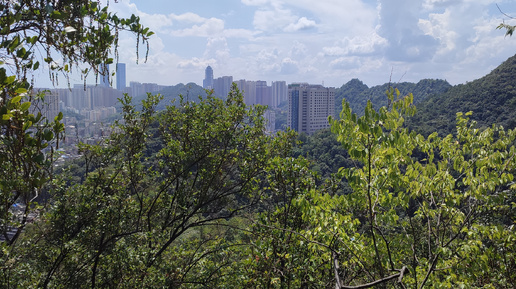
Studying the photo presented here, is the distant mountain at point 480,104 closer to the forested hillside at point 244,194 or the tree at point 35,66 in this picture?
the forested hillside at point 244,194

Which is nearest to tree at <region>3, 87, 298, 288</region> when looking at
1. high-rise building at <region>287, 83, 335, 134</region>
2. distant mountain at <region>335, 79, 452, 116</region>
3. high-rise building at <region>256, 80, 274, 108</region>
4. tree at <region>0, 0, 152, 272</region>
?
tree at <region>0, 0, 152, 272</region>

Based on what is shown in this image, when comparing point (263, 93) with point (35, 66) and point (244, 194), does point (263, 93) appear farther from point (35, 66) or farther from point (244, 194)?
point (35, 66)

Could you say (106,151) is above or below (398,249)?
above

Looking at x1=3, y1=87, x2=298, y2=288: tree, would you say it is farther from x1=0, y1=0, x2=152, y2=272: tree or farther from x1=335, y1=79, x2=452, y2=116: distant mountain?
x1=335, y1=79, x2=452, y2=116: distant mountain

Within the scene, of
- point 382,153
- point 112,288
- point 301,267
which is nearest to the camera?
point 382,153

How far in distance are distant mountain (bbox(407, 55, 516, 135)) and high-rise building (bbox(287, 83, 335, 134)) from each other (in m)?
34.1

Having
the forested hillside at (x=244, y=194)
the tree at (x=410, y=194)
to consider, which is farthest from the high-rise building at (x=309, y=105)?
the tree at (x=410, y=194)

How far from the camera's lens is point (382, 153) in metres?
2.37

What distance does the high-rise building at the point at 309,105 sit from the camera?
3420 inches

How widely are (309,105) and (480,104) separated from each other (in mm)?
44715

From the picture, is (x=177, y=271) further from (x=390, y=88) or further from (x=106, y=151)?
(x=390, y=88)

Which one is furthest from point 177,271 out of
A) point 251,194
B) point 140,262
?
point 251,194

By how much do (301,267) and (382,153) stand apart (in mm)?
1515

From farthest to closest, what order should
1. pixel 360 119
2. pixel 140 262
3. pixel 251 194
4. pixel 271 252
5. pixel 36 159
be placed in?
pixel 251 194 → pixel 140 262 → pixel 271 252 → pixel 360 119 → pixel 36 159
